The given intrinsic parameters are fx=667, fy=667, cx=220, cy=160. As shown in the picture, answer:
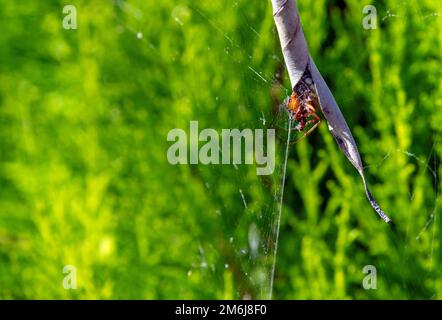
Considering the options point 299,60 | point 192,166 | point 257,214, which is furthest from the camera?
point 192,166

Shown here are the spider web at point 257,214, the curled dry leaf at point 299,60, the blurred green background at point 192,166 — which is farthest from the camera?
the blurred green background at point 192,166

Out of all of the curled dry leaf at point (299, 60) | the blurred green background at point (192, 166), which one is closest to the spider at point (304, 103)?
the curled dry leaf at point (299, 60)

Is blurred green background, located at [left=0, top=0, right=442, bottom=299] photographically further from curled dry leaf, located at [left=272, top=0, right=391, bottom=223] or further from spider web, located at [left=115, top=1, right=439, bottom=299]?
curled dry leaf, located at [left=272, top=0, right=391, bottom=223]

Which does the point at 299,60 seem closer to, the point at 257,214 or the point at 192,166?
the point at 257,214

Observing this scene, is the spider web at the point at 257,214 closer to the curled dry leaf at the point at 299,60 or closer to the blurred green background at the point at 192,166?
the blurred green background at the point at 192,166

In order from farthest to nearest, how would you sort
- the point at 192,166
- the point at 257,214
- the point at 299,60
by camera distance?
the point at 192,166, the point at 257,214, the point at 299,60

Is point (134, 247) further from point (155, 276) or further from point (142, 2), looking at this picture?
point (142, 2)

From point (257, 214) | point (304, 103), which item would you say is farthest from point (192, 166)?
point (304, 103)
